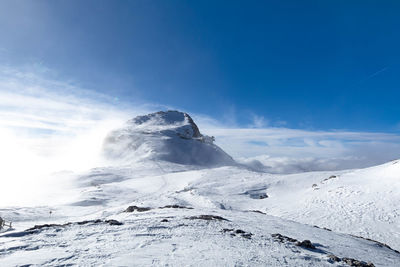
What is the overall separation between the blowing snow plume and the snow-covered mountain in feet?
175

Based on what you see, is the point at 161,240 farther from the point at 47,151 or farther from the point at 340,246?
the point at 47,151

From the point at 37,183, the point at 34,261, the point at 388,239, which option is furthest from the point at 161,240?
the point at 37,183

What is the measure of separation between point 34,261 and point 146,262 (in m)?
3.01

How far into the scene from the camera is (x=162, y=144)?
383 feet

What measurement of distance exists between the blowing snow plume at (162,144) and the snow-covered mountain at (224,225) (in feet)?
175

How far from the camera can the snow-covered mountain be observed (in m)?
7.27

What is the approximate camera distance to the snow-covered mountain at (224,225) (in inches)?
286

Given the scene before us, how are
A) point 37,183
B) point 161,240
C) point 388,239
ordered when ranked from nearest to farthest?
1. point 161,240
2. point 388,239
3. point 37,183

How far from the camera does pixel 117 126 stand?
480 feet

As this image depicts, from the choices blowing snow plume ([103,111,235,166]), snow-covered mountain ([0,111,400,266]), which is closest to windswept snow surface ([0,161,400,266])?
snow-covered mountain ([0,111,400,266])

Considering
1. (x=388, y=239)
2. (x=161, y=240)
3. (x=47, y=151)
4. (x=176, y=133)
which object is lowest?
(x=388, y=239)

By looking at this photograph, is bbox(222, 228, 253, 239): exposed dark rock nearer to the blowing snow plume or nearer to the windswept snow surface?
the windswept snow surface

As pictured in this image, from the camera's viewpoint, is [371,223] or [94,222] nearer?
[94,222]

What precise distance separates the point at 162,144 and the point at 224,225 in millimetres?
106957
